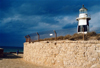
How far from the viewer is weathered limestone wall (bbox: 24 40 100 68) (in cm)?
680

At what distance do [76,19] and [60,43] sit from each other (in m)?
12.8

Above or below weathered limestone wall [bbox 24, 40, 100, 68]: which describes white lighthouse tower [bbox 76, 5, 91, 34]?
above

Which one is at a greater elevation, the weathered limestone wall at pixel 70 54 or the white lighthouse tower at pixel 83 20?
the white lighthouse tower at pixel 83 20

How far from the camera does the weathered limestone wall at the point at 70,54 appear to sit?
680 cm

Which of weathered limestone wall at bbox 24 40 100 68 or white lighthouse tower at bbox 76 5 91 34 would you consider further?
white lighthouse tower at bbox 76 5 91 34

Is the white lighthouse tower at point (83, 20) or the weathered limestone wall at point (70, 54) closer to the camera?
the weathered limestone wall at point (70, 54)

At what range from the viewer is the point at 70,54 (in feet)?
24.9

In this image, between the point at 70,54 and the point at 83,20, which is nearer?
the point at 70,54

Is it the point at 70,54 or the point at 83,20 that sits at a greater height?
the point at 83,20

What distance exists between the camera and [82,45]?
286 inches

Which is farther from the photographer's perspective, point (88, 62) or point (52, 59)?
point (52, 59)

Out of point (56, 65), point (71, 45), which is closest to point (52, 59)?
point (56, 65)

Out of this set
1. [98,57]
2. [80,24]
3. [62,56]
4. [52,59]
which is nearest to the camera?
[98,57]

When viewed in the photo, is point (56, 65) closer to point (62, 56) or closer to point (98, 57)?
point (62, 56)
